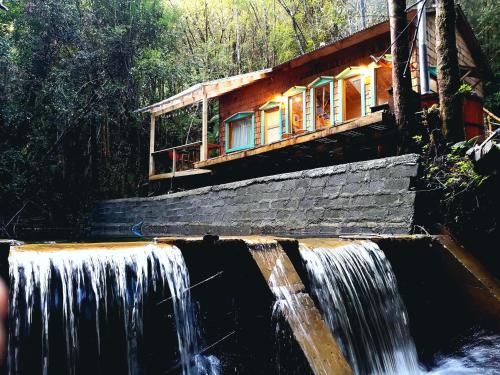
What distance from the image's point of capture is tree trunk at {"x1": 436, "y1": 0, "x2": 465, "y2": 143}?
5.88m

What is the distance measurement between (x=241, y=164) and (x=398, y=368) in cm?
786

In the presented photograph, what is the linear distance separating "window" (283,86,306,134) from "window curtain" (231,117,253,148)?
6.91 feet

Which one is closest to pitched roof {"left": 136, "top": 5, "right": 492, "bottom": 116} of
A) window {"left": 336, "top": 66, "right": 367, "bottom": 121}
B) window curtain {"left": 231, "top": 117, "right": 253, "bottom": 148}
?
window {"left": 336, "top": 66, "right": 367, "bottom": 121}

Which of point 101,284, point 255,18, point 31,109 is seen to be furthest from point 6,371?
point 255,18

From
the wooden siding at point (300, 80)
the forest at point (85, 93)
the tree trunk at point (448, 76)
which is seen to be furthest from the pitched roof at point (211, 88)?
the tree trunk at point (448, 76)

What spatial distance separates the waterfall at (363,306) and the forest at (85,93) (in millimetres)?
12775

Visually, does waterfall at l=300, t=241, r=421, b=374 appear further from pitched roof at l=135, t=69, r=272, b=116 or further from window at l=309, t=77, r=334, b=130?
pitched roof at l=135, t=69, r=272, b=116

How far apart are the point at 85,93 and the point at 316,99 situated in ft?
30.9

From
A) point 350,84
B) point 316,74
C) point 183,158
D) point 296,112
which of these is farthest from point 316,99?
point 183,158

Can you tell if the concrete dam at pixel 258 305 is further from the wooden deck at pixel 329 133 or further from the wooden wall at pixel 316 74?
the wooden wall at pixel 316 74

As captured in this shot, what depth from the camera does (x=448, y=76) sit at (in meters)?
6.12

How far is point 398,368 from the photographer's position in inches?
144

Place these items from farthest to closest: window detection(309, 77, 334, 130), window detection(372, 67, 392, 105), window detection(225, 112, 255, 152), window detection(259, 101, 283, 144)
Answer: window detection(225, 112, 255, 152) → window detection(259, 101, 283, 144) → window detection(309, 77, 334, 130) → window detection(372, 67, 392, 105)

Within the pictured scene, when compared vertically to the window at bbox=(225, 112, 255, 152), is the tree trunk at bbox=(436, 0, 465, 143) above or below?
below
